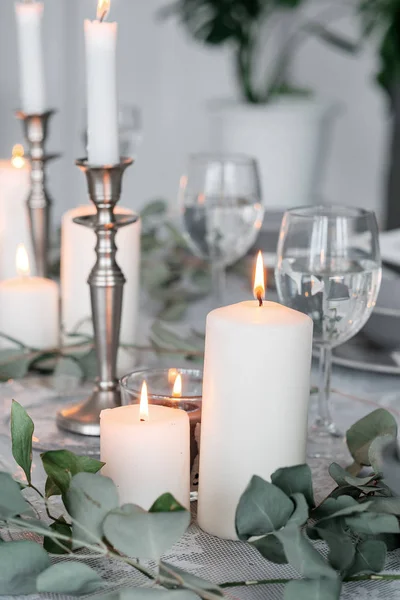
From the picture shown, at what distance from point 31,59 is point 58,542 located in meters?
0.75

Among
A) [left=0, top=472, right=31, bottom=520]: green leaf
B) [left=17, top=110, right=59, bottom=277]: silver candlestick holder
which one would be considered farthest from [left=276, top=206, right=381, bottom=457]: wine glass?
[left=17, top=110, right=59, bottom=277]: silver candlestick holder

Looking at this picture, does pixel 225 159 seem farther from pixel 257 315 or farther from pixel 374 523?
pixel 374 523

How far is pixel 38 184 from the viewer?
1.17 meters

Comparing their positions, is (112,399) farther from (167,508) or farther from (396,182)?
(396,182)

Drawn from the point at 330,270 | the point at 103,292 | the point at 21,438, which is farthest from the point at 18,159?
the point at 21,438

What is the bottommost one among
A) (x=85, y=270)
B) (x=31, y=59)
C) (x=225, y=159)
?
(x=85, y=270)

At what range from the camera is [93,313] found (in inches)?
34.1

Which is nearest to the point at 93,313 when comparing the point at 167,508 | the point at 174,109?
the point at 167,508

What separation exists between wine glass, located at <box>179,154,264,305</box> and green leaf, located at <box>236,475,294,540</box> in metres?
0.66

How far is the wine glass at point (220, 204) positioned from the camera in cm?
121

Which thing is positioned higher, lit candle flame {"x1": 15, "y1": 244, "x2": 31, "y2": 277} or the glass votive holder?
lit candle flame {"x1": 15, "y1": 244, "x2": 31, "y2": 277}

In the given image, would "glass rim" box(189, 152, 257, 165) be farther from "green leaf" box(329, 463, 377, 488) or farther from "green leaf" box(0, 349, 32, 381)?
"green leaf" box(329, 463, 377, 488)

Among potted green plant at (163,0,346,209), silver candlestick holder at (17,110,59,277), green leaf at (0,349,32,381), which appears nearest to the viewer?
green leaf at (0,349,32,381)

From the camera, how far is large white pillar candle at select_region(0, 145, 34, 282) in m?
1.21
